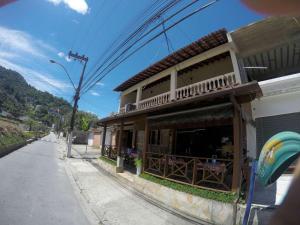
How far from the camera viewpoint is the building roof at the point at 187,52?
10523 millimetres

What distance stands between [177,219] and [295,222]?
25.5 feet

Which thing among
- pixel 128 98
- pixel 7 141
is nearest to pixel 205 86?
pixel 128 98

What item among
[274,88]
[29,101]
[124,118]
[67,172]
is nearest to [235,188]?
[274,88]

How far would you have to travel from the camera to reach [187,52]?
479 inches

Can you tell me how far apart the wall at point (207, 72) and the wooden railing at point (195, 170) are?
4.59 metres

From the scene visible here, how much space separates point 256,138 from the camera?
397 inches

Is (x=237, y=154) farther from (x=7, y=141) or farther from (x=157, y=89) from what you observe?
(x=7, y=141)

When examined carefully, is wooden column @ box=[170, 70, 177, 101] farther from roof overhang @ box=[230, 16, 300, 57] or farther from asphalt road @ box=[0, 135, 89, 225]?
asphalt road @ box=[0, 135, 89, 225]

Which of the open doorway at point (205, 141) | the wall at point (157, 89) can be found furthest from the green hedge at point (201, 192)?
the wall at point (157, 89)

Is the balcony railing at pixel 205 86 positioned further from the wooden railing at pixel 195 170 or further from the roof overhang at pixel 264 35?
the wooden railing at pixel 195 170

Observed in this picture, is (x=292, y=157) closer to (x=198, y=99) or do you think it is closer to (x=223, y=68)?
(x=198, y=99)

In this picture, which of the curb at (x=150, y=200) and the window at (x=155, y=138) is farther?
the window at (x=155, y=138)

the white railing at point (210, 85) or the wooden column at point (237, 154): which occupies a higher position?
the white railing at point (210, 85)

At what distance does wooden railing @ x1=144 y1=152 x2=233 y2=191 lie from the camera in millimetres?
8213
